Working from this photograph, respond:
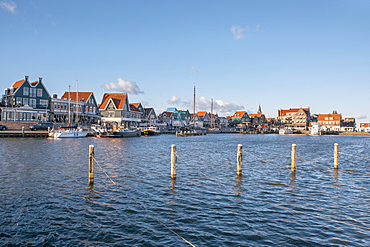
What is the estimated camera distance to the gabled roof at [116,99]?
97625mm

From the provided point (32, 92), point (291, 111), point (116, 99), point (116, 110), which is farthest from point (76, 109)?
point (291, 111)

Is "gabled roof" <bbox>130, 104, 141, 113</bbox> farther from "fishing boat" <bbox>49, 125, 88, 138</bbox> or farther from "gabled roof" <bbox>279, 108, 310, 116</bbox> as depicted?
"gabled roof" <bbox>279, 108, 310, 116</bbox>

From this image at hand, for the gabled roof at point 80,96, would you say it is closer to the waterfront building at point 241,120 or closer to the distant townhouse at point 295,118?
the waterfront building at point 241,120

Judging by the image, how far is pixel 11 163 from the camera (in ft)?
79.3

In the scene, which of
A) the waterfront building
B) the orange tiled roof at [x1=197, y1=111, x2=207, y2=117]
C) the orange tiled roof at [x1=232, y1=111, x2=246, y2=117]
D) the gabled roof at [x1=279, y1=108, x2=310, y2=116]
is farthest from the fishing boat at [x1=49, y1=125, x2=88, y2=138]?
the gabled roof at [x1=279, y1=108, x2=310, y2=116]

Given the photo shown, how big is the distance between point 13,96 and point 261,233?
80.6 meters

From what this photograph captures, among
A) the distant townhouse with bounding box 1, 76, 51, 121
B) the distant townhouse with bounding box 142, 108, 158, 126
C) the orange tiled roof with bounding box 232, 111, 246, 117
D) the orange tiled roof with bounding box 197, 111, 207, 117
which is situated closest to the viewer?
the distant townhouse with bounding box 1, 76, 51, 121

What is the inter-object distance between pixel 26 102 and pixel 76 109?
14.2 m

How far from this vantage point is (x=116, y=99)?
98938mm

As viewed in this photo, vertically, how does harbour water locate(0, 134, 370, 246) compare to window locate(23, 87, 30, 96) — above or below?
below

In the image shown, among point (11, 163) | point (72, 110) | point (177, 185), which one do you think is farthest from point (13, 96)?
point (177, 185)

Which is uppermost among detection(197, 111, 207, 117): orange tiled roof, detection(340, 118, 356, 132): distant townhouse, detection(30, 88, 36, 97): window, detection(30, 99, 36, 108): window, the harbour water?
detection(30, 88, 36, 97): window

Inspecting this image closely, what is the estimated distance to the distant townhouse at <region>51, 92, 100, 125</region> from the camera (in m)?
83.7

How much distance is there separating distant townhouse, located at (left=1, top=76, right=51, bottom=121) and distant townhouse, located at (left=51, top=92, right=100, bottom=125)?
A: 9.70 ft
